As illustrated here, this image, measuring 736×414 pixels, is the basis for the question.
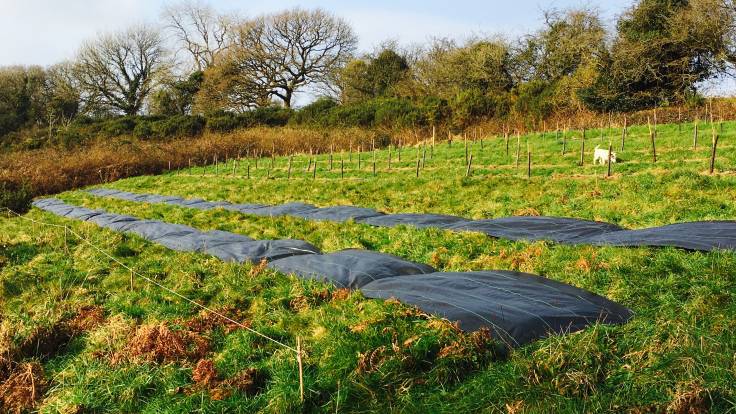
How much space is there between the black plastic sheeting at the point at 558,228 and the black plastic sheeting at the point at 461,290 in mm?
1967

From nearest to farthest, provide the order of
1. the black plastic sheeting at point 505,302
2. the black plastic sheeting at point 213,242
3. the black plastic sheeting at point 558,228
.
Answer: the black plastic sheeting at point 505,302 < the black plastic sheeting at point 558,228 < the black plastic sheeting at point 213,242

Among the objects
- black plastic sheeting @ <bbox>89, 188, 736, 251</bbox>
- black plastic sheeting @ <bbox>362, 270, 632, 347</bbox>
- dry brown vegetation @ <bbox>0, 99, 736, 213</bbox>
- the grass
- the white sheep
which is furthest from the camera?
dry brown vegetation @ <bbox>0, 99, 736, 213</bbox>

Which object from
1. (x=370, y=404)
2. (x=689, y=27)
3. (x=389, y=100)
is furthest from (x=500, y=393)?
(x=389, y=100)

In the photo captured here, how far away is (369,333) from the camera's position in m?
3.84

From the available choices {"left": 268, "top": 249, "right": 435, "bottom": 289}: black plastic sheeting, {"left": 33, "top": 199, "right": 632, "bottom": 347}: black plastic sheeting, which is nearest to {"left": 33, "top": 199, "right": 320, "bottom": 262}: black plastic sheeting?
{"left": 33, "top": 199, "right": 632, "bottom": 347}: black plastic sheeting

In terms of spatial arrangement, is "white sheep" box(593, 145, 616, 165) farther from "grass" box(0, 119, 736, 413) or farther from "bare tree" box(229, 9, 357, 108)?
"bare tree" box(229, 9, 357, 108)

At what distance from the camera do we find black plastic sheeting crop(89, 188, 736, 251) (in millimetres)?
5746

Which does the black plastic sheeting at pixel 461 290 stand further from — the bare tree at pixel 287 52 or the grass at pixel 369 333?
the bare tree at pixel 287 52

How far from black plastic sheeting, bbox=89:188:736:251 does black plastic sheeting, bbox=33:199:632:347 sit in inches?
77.4

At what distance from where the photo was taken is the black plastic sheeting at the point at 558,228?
575 centimetres

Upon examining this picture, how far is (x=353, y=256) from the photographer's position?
20.2ft

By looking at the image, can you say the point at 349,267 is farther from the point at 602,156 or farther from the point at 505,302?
the point at 602,156

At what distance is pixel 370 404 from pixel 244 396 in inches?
35.2

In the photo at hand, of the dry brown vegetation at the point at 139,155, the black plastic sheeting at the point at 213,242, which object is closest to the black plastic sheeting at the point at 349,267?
the black plastic sheeting at the point at 213,242
